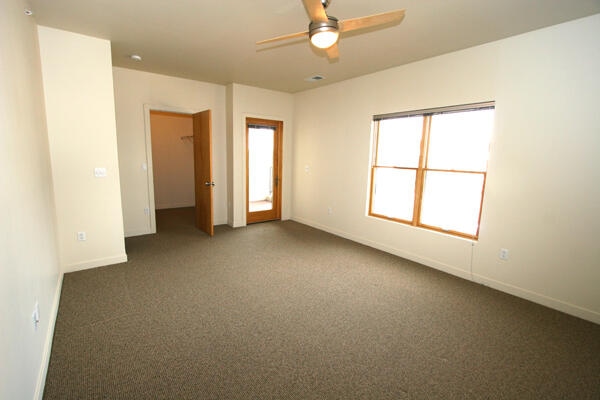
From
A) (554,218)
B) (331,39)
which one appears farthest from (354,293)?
(331,39)

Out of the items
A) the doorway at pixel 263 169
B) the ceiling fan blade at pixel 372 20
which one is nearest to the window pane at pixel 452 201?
the ceiling fan blade at pixel 372 20

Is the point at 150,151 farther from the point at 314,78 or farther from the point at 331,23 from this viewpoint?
the point at 331,23

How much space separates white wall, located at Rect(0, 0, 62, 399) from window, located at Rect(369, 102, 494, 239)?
4.03 m

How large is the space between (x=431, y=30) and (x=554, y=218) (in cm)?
224

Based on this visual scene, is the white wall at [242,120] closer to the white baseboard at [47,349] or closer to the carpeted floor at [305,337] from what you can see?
the carpeted floor at [305,337]

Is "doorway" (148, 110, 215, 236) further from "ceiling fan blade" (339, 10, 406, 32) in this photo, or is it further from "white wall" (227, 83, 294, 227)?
"ceiling fan blade" (339, 10, 406, 32)

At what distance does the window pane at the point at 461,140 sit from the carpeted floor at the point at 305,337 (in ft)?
4.70

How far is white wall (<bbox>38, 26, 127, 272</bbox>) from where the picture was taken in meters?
3.13

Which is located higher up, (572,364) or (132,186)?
(132,186)

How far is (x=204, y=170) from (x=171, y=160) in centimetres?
272

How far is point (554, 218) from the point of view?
2787mm

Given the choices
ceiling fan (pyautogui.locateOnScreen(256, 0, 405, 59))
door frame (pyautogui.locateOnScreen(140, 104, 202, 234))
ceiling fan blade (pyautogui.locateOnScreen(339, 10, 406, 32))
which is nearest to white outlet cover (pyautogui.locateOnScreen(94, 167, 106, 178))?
door frame (pyautogui.locateOnScreen(140, 104, 202, 234))

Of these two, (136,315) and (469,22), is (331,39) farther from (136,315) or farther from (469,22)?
(136,315)

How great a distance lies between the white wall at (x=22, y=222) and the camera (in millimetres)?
1338
